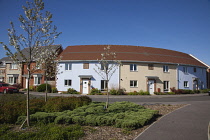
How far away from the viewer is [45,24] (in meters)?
6.73

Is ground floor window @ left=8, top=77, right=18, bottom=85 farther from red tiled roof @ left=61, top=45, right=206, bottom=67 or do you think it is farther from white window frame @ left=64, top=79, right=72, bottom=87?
white window frame @ left=64, top=79, right=72, bottom=87

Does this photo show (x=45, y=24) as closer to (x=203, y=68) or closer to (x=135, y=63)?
(x=135, y=63)

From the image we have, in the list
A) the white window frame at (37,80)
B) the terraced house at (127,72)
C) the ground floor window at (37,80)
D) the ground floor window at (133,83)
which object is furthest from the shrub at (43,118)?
the ground floor window at (37,80)

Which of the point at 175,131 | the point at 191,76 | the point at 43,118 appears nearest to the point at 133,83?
the point at 191,76

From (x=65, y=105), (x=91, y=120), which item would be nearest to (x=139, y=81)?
(x=65, y=105)

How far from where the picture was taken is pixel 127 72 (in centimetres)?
2528

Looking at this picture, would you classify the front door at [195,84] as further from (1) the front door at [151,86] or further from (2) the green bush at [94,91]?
(2) the green bush at [94,91]

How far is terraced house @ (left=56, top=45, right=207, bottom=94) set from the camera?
25156 mm

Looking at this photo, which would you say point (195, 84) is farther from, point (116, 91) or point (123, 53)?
point (116, 91)

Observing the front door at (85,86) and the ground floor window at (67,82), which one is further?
the ground floor window at (67,82)

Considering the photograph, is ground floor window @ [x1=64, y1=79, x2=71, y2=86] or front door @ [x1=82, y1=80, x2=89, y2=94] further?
ground floor window @ [x1=64, y1=79, x2=71, y2=86]

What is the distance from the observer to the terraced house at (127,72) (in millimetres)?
25156

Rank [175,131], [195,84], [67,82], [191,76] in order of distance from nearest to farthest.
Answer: [175,131], [67,82], [191,76], [195,84]

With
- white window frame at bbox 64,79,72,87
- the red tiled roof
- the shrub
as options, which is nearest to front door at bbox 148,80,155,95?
the red tiled roof
